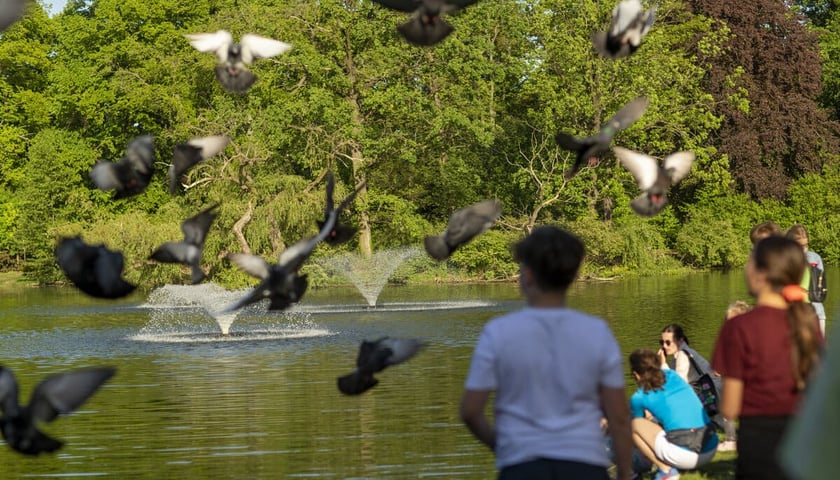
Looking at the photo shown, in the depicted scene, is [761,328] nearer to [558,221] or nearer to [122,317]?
[122,317]

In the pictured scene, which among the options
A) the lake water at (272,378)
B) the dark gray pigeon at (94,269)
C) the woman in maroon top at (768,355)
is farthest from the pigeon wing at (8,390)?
the lake water at (272,378)

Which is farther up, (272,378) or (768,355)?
(768,355)

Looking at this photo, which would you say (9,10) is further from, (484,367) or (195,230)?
(484,367)

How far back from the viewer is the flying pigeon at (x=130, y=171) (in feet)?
21.2

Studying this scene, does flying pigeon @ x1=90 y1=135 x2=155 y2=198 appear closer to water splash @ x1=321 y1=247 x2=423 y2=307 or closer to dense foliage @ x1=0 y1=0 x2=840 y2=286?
dense foliage @ x1=0 y1=0 x2=840 y2=286

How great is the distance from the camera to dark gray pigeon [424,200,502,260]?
21.7ft

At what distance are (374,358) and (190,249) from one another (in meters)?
1.13

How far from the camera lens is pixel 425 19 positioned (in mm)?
5953

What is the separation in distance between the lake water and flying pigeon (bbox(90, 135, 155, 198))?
5662mm

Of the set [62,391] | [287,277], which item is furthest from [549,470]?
[62,391]

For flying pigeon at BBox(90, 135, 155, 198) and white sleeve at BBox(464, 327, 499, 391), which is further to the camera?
flying pigeon at BBox(90, 135, 155, 198)

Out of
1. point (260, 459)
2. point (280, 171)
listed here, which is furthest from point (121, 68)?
point (260, 459)

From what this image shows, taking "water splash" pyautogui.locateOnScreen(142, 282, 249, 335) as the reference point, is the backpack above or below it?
above

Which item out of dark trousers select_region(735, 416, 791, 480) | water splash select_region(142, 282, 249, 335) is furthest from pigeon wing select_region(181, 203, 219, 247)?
water splash select_region(142, 282, 249, 335)
